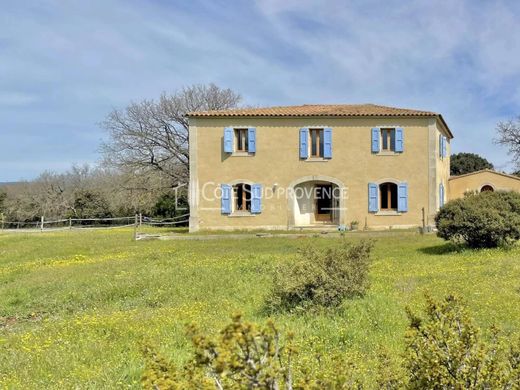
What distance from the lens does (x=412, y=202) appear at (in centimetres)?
2044

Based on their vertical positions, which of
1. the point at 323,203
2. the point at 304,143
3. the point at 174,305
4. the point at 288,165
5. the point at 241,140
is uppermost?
the point at 241,140

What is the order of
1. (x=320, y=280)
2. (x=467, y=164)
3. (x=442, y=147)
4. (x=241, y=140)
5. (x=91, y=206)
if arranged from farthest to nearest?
(x=467, y=164) < (x=91, y=206) < (x=442, y=147) < (x=241, y=140) < (x=320, y=280)

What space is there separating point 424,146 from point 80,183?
40.3 metres

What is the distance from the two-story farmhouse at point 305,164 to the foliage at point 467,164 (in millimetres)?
24323

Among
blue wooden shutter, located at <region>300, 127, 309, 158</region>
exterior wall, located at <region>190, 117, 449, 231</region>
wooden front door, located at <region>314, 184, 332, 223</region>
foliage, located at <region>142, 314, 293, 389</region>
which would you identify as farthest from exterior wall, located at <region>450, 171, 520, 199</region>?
foliage, located at <region>142, 314, 293, 389</region>

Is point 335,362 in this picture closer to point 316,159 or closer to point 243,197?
point 243,197

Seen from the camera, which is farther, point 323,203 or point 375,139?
point 323,203

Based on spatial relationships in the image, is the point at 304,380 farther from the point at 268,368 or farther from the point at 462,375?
the point at 462,375

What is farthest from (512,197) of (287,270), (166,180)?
(166,180)

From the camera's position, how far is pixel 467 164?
138 ft

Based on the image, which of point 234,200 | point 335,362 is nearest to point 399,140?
point 234,200

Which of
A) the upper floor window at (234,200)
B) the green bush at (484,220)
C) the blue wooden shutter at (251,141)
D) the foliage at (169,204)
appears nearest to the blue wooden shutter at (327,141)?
the blue wooden shutter at (251,141)

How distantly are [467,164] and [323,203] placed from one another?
2726 cm

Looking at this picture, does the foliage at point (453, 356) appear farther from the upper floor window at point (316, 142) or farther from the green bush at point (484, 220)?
the upper floor window at point (316, 142)
